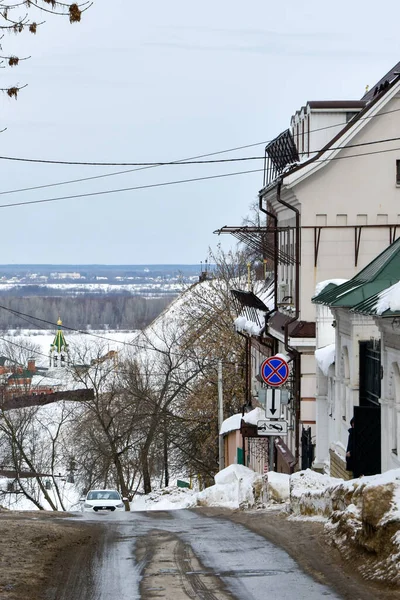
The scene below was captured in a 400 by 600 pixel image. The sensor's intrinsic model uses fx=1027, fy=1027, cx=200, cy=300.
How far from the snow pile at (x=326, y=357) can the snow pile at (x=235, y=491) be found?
2.43m

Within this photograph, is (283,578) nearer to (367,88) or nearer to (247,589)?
(247,589)

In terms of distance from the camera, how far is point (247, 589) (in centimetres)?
842

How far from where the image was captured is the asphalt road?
8.29 m

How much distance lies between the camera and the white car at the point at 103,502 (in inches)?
1171

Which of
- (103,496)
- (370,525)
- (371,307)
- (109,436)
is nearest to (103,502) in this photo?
(103,496)

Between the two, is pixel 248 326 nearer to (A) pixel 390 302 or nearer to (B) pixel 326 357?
(B) pixel 326 357

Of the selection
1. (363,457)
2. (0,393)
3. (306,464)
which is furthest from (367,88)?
(0,393)

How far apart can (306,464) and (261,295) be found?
13389 millimetres

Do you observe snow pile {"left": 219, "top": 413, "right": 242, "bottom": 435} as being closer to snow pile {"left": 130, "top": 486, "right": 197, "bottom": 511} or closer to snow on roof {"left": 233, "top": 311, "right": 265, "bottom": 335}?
snow pile {"left": 130, "top": 486, "right": 197, "bottom": 511}

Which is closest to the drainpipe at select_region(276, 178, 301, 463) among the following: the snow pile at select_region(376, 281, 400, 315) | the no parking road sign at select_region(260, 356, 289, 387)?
the no parking road sign at select_region(260, 356, 289, 387)

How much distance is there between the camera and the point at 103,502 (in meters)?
30.0

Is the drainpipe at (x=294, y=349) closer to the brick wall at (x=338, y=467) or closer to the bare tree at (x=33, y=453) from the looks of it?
the brick wall at (x=338, y=467)

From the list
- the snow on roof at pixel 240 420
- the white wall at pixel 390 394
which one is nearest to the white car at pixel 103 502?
the snow on roof at pixel 240 420

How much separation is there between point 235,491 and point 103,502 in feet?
27.1
